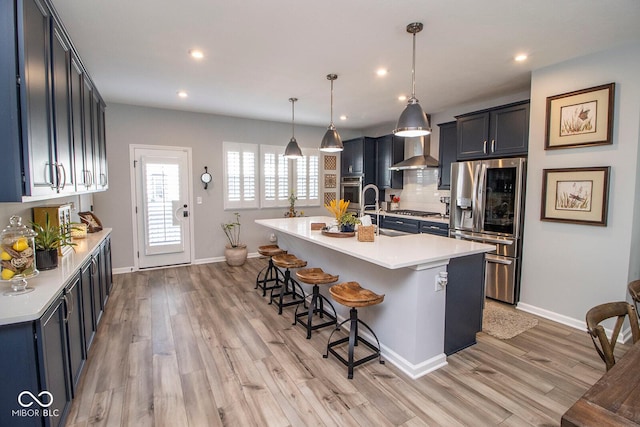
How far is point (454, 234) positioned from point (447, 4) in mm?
2923

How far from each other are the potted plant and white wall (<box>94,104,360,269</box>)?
0.35ft

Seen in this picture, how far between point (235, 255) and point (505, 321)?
4.11m

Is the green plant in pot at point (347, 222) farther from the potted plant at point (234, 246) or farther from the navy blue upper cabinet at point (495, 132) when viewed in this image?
the potted plant at point (234, 246)

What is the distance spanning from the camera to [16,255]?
6.06 ft

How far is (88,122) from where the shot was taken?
3.18m

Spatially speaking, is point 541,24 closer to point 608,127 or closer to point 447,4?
point 447,4

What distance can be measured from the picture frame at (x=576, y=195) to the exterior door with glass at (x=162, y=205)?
5.23 metres

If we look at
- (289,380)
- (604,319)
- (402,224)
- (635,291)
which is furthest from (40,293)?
(402,224)

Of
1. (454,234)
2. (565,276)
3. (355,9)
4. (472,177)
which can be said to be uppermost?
(355,9)

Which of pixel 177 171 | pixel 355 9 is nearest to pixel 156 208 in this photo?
pixel 177 171

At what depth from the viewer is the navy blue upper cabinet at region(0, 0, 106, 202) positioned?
4.92 ft

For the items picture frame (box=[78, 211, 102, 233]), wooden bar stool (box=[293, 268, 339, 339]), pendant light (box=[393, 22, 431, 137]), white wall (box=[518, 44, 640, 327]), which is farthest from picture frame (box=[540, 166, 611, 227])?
picture frame (box=[78, 211, 102, 233])

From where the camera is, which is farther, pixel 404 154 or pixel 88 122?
pixel 404 154

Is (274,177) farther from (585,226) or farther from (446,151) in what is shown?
(585,226)
